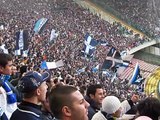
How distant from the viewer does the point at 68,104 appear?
2.68m

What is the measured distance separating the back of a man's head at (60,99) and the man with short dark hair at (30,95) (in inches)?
27.2

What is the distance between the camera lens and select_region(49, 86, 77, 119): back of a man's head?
2.69 m

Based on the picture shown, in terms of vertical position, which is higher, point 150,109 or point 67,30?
point 150,109

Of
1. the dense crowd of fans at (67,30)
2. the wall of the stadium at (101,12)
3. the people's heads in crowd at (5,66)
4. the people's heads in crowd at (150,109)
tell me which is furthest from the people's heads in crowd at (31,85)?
the wall of the stadium at (101,12)

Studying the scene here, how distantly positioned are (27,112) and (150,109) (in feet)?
3.22

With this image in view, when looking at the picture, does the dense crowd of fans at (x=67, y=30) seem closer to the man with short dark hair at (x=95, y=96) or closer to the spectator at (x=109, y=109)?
the man with short dark hair at (x=95, y=96)

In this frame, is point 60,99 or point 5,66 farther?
point 5,66

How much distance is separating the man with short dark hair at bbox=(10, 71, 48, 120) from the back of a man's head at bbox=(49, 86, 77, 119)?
691mm

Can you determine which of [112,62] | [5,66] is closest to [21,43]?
[112,62]

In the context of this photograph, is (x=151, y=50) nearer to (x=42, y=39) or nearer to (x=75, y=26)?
(x=75, y=26)

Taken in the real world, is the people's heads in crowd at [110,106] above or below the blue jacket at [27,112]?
below

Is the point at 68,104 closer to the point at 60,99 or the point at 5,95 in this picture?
the point at 60,99

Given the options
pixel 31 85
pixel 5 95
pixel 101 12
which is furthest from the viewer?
pixel 101 12

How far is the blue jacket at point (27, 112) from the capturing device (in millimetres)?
3379
